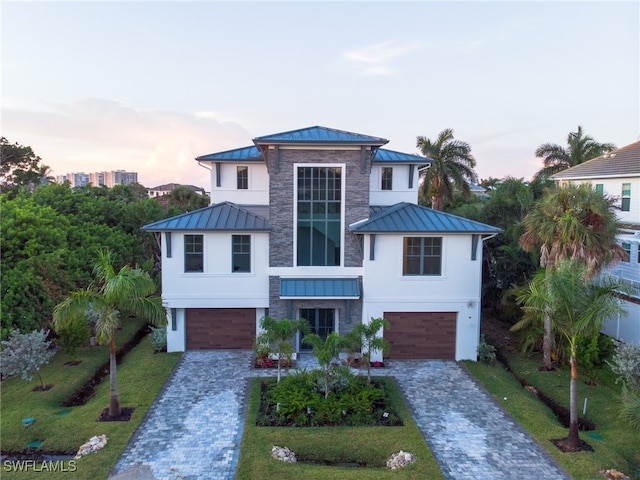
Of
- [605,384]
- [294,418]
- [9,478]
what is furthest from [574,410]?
[9,478]

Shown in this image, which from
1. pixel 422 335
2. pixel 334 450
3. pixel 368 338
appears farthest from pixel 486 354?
pixel 334 450

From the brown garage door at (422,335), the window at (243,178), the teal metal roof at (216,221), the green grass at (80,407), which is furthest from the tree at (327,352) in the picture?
the window at (243,178)

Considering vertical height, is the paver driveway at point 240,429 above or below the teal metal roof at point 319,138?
below

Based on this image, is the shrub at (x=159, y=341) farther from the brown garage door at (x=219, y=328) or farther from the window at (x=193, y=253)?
the window at (x=193, y=253)

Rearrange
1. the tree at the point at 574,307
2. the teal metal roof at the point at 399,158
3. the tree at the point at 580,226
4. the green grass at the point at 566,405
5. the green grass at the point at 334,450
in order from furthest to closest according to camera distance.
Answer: the teal metal roof at the point at 399,158 → the tree at the point at 580,226 → the tree at the point at 574,307 → the green grass at the point at 566,405 → the green grass at the point at 334,450

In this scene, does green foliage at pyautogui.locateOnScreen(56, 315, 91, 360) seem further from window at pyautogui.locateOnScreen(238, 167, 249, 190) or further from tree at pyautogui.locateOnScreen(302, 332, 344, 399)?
tree at pyautogui.locateOnScreen(302, 332, 344, 399)

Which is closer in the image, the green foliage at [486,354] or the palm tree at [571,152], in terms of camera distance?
the green foliage at [486,354]
